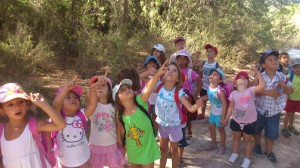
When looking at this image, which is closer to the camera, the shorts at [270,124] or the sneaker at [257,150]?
the shorts at [270,124]

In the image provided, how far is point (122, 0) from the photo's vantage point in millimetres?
7707

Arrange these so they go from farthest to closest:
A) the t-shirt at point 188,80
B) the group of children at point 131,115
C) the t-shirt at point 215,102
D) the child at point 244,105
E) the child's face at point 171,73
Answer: the t-shirt at point 188,80, the t-shirt at point 215,102, the child at point 244,105, the child's face at point 171,73, the group of children at point 131,115

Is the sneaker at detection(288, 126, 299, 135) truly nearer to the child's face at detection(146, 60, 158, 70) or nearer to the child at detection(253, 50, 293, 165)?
the child at detection(253, 50, 293, 165)

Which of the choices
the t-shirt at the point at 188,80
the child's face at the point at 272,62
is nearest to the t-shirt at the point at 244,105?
the child's face at the point at 272,62

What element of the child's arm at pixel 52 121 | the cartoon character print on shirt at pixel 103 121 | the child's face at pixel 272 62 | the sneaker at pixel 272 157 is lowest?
the sneaker at pixel 272 157

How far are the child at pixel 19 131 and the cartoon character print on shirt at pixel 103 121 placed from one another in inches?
24.5

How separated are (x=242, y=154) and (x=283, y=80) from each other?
1298 millimetres

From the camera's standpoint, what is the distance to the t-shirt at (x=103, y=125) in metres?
2.95

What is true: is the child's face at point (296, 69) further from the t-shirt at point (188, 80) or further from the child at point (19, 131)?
the child at point (19, 131)

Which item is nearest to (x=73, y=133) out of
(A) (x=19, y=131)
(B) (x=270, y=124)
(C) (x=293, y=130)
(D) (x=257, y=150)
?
(A) (x=19, y=131)

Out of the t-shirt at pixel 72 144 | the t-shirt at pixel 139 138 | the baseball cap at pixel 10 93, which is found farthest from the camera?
the t-shirt at pixel 139 138

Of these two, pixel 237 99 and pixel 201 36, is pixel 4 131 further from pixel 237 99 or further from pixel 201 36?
pixel 201 36

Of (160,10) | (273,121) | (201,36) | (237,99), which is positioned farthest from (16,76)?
(201,36)

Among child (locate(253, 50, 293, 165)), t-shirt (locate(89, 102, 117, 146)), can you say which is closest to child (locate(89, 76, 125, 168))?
t-shirt (locate(89, 102, 117, 146))
